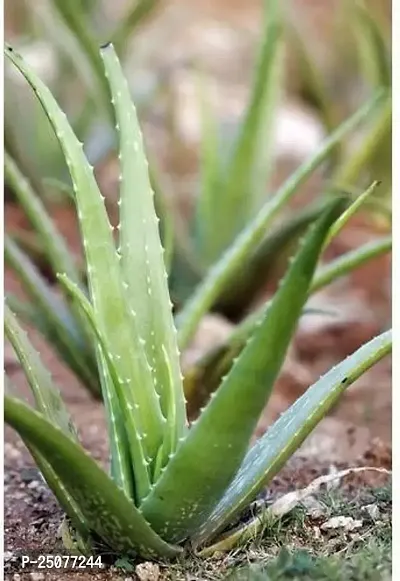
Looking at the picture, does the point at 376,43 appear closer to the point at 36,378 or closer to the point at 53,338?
the point at 53,338

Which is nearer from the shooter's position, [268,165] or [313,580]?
[313,580]

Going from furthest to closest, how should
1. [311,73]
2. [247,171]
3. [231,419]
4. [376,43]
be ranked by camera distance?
[311,73] < [247,171] < [376,43] < [231,419]

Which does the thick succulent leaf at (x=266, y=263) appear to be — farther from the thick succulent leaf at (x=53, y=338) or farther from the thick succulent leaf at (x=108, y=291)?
the thick succulent leaf at (x=108, y=291)

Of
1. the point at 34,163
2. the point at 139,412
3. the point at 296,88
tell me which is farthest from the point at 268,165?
the point at 296,88

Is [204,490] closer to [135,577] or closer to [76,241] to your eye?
[135,577]

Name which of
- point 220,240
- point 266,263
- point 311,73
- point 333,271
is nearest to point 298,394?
point 333,271

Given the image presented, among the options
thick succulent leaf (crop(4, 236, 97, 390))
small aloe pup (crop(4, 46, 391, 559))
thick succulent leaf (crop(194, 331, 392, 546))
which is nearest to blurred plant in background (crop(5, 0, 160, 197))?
thick succulent leaf (crop(4, 236, 97, 390))

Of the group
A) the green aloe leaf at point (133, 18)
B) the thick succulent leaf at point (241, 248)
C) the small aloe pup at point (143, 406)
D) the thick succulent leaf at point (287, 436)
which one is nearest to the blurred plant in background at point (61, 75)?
the green aloe leaf at point (133, 18)
